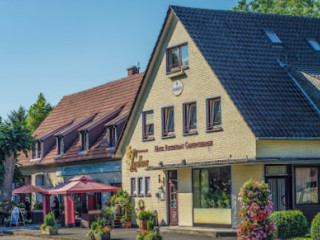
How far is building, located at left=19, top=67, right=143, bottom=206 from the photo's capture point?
1534 inches

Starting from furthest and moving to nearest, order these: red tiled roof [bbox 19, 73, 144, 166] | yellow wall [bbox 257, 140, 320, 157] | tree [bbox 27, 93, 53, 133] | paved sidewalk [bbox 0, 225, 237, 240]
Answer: tree [bbox 27, 93, 53, 133]
red tiled roof [bbox 19, 73, 144, 166]
paved sidewalk [bbox 0, 225, 237, 240]
yellow wall [bbox 257, 140, 320, 157]

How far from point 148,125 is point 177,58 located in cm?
410

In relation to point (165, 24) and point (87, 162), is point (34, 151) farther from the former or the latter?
point (165, 24)

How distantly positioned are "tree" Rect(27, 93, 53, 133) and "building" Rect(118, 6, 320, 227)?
92.2ft

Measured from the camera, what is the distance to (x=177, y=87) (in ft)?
107

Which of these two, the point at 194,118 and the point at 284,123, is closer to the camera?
the point at 284,123

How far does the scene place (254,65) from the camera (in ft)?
101

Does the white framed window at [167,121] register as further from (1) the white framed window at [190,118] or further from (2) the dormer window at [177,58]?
(2) the dormer window at [177,58]

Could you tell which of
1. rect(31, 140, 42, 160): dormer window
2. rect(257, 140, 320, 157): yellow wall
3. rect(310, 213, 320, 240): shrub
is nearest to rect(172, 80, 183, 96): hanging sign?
rect(257, 140, 320, 157): yellow wall

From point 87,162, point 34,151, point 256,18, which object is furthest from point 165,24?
point 34,151

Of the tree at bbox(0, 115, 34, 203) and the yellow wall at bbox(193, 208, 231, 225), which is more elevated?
the tree at bbox(0, 115, 34, 203)

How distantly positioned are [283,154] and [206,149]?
12.8 ft

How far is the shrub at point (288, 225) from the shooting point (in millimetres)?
23781

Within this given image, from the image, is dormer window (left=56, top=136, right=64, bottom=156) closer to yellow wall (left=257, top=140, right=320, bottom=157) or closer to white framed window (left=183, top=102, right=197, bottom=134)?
white framed window (left=183, top=102, right=197, bottom=134)
